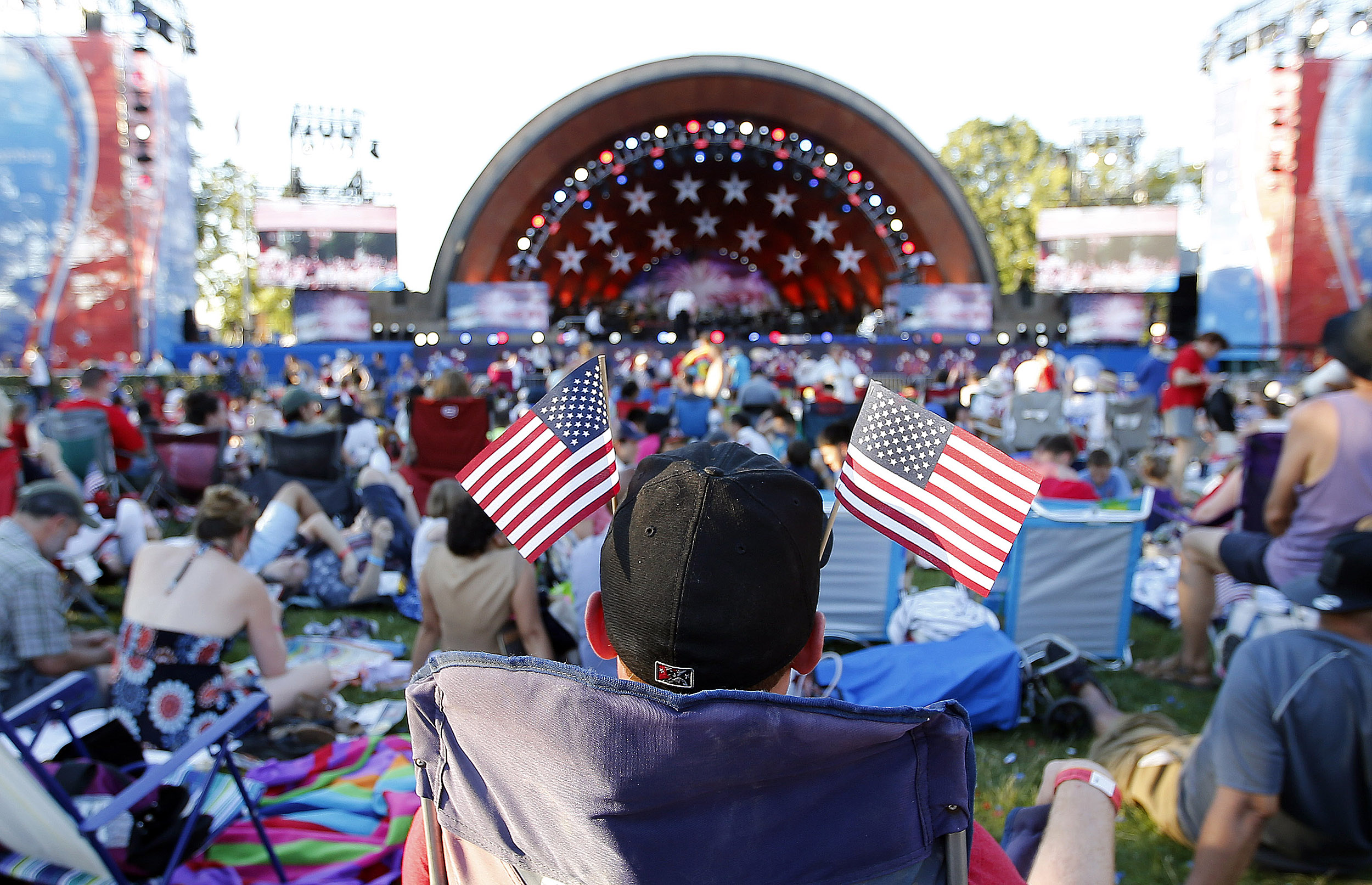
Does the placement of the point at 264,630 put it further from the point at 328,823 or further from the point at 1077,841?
the point at 1077,841

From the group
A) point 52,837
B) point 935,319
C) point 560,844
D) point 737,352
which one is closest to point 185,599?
point 52,837

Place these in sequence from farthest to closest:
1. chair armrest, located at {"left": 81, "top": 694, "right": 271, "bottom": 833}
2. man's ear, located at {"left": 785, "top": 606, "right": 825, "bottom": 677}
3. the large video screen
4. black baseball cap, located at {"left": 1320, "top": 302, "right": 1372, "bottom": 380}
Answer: the large video screen < black baseball cap, located at {"left": 1320, "top": 302, "right": 1372, "bottom": 380} < chair armrest, located at {"left": 81, "top": 694, "right": 271, "bottom": 833} < man's ear, located at {"left": 785, "top": 606, "right": 825, "bottom": 677}

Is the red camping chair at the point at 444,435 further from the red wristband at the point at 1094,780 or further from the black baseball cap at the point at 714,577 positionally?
the black baseball cap at the point at 714,577

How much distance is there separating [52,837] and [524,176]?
20756 millimetres

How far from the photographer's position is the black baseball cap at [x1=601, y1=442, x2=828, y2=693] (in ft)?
3.10

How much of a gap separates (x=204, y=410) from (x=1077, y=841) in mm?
7096

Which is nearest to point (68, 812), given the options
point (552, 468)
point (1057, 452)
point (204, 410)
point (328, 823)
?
point (328, 823)

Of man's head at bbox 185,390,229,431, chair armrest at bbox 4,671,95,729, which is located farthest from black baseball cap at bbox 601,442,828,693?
man's head at bbox 185,390,229,431

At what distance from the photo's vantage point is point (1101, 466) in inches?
235

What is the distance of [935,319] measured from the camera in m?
21.9

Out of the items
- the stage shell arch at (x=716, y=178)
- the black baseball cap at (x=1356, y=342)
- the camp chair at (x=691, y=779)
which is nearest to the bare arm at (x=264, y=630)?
the camp chair at (x=691, y=779)

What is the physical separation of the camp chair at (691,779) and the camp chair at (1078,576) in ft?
12.1

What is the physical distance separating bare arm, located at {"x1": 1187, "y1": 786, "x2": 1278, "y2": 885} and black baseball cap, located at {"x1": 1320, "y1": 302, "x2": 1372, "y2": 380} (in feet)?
5.51

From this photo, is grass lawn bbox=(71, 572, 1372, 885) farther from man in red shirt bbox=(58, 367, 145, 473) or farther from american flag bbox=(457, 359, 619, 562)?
man in red shirt bbox=(58, 367, 145, 473)
